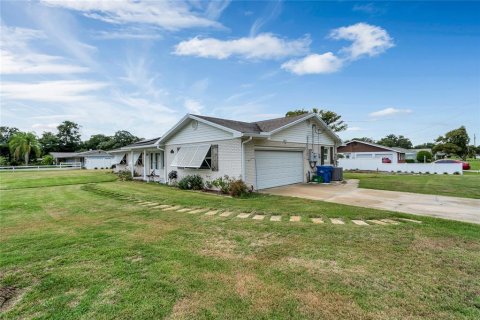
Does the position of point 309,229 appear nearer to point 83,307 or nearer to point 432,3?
point 83,307

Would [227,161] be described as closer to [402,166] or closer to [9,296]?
[9,296]

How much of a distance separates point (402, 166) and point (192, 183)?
23.8 m

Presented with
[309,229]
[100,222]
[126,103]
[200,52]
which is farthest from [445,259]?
[126,103]

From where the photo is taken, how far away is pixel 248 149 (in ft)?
39.8

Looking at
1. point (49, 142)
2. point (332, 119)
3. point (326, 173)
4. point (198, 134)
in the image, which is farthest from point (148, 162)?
point (49, 142)

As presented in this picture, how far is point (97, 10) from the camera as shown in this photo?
38.8ft

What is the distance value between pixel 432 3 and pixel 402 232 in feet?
Result: 43.6

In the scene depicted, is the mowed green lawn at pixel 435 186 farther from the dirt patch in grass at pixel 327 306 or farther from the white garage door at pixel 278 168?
the dirt patch in grass at pixel 327 306

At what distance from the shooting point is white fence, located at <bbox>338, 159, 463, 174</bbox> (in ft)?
77.8

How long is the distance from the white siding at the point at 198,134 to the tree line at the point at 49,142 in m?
50.3

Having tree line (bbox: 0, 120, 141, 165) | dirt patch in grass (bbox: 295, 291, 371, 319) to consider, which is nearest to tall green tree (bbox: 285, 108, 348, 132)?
dirt patch in grass (bbox: 295, 291, 371, 319)

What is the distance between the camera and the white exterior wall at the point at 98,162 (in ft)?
155

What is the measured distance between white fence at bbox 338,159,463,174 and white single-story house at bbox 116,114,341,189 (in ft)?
42.6

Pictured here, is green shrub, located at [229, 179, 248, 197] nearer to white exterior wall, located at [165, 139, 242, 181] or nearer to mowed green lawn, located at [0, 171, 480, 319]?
white exterior wall, located at [165, 139, 242, 181]
